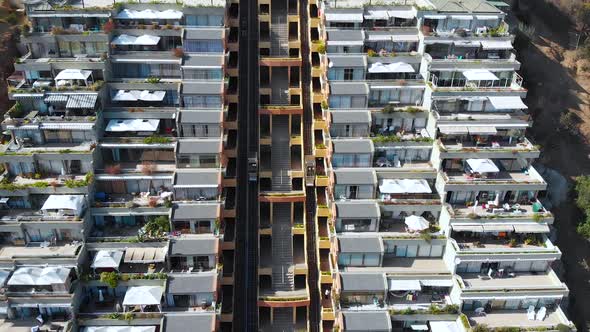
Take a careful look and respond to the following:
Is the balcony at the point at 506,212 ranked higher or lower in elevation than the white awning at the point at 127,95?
lower

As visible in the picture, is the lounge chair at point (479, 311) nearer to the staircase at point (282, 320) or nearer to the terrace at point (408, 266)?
the terrace at point (408, 266)

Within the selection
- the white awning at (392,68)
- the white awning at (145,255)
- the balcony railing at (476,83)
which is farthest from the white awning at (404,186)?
the white awning at (145,255)

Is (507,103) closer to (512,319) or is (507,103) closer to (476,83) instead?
(476,83)

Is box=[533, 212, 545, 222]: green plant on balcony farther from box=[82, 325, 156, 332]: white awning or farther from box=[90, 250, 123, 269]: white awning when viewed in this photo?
box=[90, 250, 123, 269]: white awning

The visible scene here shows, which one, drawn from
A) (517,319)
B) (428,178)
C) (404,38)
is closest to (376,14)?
(404,38)

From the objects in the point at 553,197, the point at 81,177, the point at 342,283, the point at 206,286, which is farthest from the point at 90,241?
the point at 553,197

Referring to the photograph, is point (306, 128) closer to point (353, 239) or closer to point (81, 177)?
point (353, 239)

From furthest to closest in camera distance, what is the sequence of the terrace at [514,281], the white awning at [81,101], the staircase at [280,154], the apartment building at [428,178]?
the staircase at [280,154]
the white awning at [81,101]
the apartment building at [428,178]
the terrace at [514,281]
